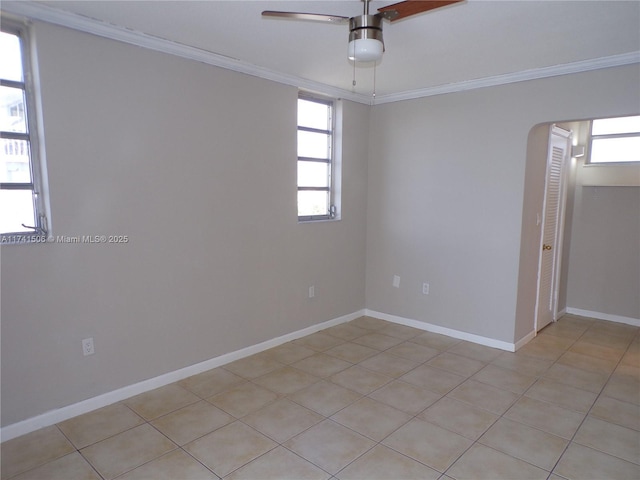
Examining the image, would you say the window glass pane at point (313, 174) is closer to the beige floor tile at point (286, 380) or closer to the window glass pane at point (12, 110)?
the beige floor tile at point (286, 380)

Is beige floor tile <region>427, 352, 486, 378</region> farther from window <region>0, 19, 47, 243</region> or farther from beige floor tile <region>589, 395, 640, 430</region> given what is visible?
window <region>0, 19, 47, 243</region>

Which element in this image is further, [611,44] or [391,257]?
[391,257]

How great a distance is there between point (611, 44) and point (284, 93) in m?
2.43

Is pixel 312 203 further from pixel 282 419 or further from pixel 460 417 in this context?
pixel 460 417

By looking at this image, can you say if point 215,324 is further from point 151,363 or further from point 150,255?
point 150,255

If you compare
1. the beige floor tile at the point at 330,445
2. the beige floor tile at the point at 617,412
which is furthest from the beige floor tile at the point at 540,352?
the beige floor tile at the point at 330,445

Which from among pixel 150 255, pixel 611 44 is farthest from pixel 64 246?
pixel 611 44

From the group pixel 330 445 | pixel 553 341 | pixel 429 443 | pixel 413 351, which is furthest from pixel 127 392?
pixel 553 341

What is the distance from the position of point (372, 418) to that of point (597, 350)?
2.53 metres

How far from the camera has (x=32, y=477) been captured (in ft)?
6.71

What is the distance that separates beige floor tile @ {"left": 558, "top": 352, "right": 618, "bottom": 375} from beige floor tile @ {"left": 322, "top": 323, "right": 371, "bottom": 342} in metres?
1.80

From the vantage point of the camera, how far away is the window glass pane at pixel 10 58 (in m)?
2.24

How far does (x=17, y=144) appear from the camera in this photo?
2318 mm

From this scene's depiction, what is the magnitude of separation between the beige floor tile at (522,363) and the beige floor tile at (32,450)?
10.5ft
